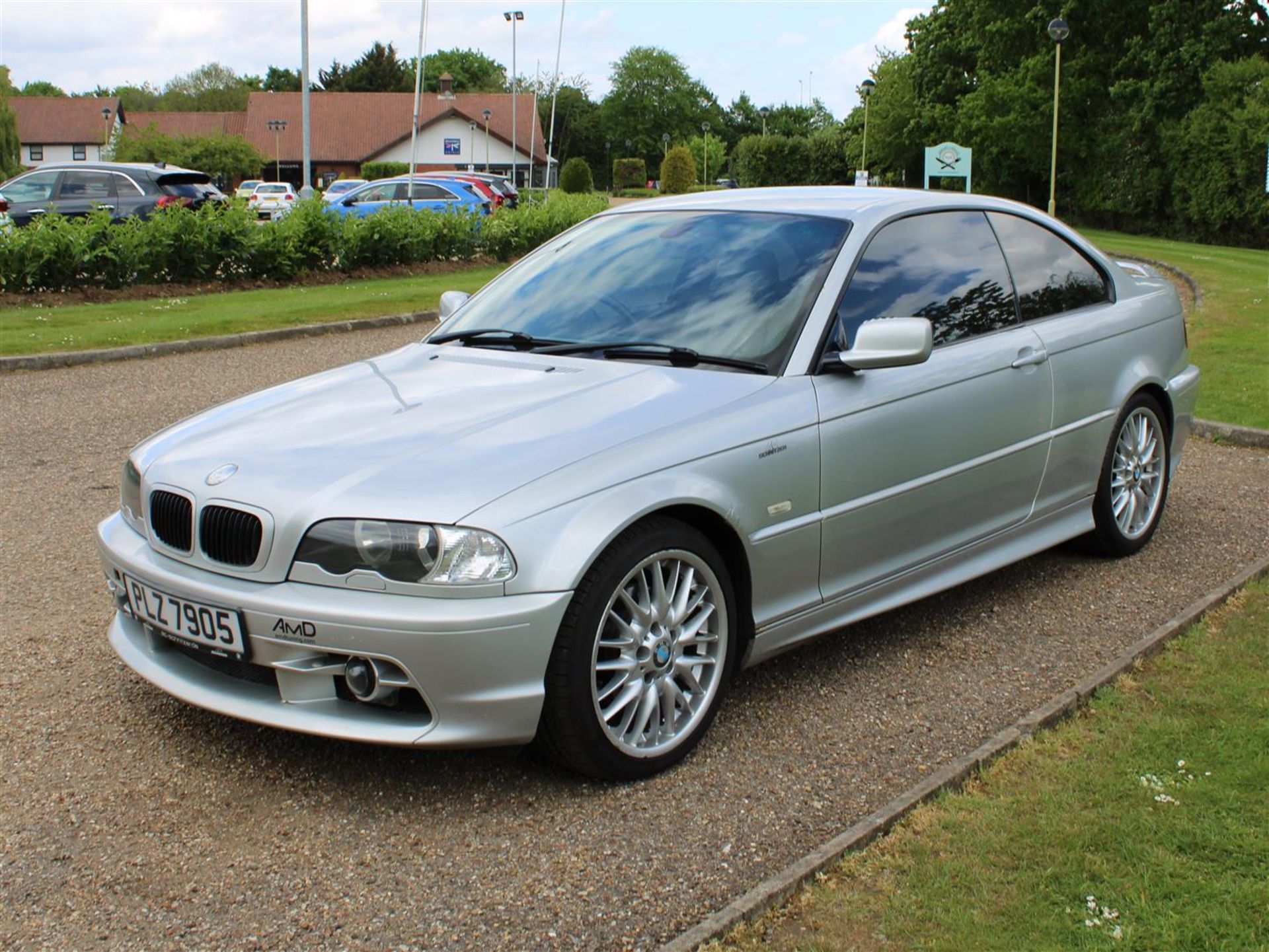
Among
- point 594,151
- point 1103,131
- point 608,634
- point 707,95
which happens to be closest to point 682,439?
point 608,634

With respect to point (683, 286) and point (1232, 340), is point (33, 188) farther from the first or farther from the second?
point (683, 286)

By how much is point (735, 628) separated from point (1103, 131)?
4930cm

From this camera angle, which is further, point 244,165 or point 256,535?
point 244,165

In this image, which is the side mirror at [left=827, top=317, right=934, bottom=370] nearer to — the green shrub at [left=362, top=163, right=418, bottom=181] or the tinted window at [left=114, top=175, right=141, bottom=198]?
the tinted window at [left=114, top=175, right=141, bottom=198]

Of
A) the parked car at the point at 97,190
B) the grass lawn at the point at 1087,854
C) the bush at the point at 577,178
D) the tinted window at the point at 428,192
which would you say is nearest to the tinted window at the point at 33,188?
the parked car at the point at 97,190

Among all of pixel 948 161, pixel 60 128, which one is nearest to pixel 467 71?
pixel 60 128

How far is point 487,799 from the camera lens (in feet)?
12.0

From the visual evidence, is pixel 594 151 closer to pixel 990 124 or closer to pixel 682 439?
pixel 990 124

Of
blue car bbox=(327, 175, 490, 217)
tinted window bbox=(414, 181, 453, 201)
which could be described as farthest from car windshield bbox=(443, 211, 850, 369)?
tinted window bbox=(414, 181, 453, 201)

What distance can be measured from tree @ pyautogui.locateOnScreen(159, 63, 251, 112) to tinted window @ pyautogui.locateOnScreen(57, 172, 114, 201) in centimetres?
9279

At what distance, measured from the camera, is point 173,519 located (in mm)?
3777

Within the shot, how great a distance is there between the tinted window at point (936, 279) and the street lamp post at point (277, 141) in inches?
2969

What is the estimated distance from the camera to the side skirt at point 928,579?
165 inches

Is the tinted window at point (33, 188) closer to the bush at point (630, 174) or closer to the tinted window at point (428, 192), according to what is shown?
the tinted window at point (428, 192)
